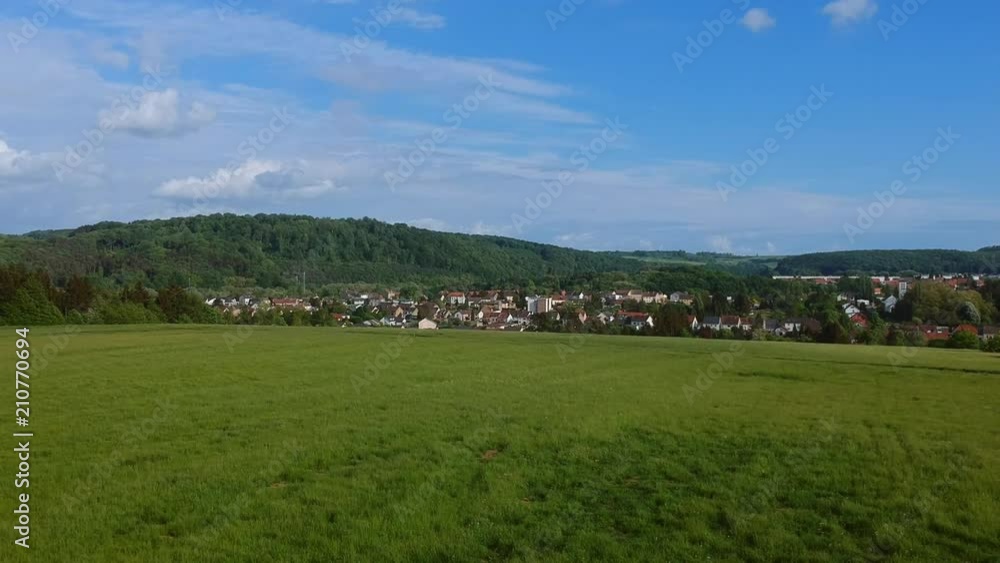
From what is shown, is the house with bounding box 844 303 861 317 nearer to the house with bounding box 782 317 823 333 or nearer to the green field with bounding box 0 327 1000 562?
the house with bounding box 782 317 823 333

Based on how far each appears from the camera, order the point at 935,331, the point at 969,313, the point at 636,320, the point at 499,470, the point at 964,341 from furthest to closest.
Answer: the point at 636,320
the point at 969,313
the point at 935,331
the point at 964,341
the point at 499,470

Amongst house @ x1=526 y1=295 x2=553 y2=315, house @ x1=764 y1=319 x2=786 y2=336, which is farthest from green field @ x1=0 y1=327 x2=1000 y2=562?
house @ x1=526 y1=295 x2=553 y2=315

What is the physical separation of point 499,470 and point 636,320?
10559cm

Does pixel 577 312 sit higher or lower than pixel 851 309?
lower

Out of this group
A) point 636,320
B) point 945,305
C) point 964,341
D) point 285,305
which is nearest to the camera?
point 964,341

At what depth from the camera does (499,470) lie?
1363cm

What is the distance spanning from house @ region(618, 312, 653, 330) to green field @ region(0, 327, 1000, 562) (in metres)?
80.6

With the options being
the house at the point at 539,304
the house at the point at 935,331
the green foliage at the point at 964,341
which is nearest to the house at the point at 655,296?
the house at the point at 539,304

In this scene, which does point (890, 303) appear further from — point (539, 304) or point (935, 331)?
point (539, 304)

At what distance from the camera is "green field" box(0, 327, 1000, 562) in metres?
9.88

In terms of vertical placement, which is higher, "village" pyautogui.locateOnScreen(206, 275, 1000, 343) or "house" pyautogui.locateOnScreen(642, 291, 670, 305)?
"house" pyautogui.locateOnScreen(642, 291, 670, 305)

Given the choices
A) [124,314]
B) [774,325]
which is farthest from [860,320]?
[124,314]

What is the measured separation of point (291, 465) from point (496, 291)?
6983 inches

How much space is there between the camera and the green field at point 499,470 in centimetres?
988
